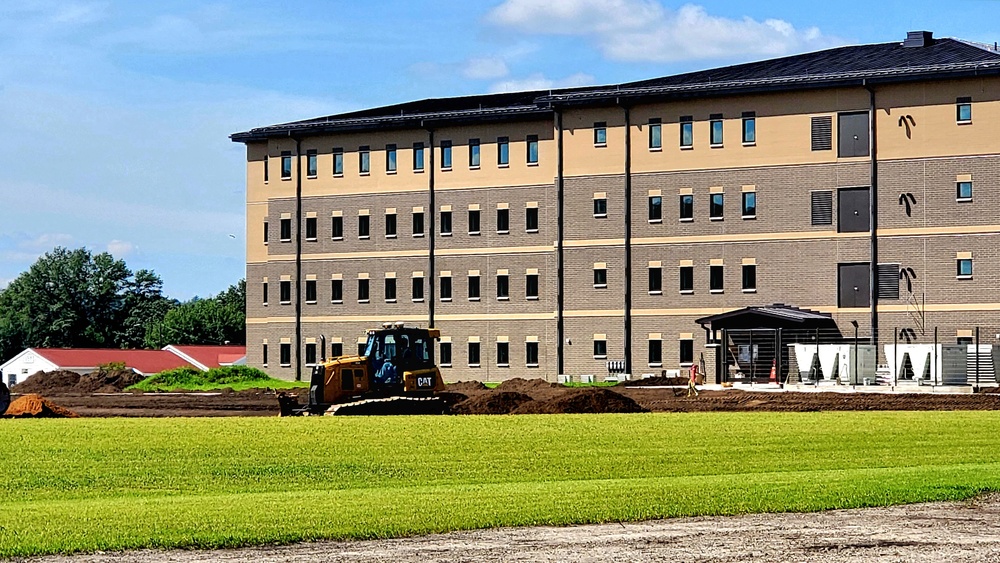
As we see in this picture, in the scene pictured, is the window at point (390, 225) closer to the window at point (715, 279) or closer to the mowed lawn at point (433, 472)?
the window at point (715, 279)

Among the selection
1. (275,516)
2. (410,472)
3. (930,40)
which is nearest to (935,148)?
(930,40)

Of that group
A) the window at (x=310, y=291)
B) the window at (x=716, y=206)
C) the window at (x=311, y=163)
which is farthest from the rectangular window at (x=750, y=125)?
the window at (x=310, y=291)

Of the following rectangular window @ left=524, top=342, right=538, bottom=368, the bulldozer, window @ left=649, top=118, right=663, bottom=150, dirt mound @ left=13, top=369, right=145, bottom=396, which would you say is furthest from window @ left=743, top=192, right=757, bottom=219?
dirt mound @ left=13, top=369, right=145, bottom=396

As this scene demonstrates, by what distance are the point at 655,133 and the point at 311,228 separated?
2090cm

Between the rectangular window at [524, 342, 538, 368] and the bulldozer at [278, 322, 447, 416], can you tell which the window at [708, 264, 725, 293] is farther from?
the bulldozer at [278, 322, 447, 416]

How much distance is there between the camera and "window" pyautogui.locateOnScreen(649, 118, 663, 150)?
72000 mm

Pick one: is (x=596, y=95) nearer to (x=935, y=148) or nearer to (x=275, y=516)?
(x=935, y=148)

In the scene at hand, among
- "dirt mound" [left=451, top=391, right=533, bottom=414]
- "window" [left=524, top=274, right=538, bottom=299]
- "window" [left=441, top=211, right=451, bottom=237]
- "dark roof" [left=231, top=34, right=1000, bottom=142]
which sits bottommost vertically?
"dirt mound" [left=451, top=391, right=533, bottom=414]

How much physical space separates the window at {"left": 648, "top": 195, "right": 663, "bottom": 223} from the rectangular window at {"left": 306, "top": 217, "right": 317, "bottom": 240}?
1980 cm

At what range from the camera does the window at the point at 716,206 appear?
7112 centimetres

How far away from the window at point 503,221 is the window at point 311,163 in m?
11.0

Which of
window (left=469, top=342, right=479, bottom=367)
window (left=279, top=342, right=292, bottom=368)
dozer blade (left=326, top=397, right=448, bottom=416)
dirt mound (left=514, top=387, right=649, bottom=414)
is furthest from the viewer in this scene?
window (left=279, top=342, right=292, bottom=368)

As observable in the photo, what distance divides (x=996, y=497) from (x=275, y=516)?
9.29 meters

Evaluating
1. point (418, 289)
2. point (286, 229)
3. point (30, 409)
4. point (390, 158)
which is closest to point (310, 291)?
point (286, 229)
